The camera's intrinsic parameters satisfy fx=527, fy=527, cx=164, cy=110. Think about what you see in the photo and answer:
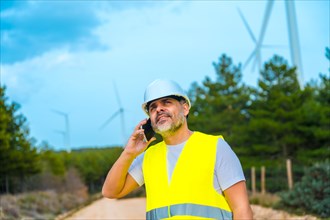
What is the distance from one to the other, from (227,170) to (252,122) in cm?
3297

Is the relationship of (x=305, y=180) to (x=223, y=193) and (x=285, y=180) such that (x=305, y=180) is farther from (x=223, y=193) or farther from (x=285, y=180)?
(x=285, y=180)

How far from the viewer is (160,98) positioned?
3.03 m

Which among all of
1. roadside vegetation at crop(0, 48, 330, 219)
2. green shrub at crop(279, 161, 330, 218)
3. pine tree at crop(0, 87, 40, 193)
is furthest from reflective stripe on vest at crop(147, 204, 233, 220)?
pine tree at crop(0, 87, 40, 193)

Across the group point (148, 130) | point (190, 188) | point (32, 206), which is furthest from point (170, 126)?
point (32, 206)

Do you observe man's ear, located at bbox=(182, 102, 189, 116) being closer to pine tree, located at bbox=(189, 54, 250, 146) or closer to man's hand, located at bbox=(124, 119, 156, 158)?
man's hand, located at bbox=(124, 119, 156, 158)

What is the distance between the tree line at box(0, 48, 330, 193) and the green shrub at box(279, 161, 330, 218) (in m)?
13.4

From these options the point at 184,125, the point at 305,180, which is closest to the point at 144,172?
the point at 184,125

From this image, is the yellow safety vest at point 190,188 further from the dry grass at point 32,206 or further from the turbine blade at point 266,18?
the turbine blade at point 266,18

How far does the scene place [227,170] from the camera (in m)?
2.81

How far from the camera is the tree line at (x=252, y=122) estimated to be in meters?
33.6

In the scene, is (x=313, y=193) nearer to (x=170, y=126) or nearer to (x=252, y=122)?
(x=170, y=126)

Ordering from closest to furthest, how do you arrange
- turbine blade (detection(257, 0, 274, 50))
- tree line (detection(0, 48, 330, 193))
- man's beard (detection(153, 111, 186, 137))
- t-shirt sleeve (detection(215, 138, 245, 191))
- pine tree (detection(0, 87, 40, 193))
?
t-shirt sleeve (detection(215, 138, 245, 191)) → man's beard (detection(153, 111, 186, 137)) → turbine blade (detection(257, 0, 274, 50)) → tree line (detection(0, 48, 330, 193)) → pine tree (detection(0, 87, 40, 193))

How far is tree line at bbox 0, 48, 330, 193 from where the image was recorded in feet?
110

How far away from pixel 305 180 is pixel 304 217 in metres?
2.28
